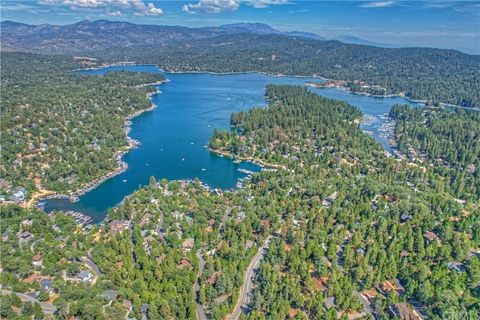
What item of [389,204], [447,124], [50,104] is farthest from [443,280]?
[50,104]

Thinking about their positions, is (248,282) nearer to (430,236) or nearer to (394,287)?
(394,287)

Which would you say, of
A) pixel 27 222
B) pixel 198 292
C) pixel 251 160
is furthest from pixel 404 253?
pixel 27 222

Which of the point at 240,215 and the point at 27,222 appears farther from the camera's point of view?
the point at 240,215

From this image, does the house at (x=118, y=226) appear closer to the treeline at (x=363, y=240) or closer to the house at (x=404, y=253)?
the treeline at (x=363, y=240)

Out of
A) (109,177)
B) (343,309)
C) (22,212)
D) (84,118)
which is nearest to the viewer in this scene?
(343,309)

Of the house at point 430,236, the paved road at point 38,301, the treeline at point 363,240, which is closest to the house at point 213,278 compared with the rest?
the treeline at point 363,240

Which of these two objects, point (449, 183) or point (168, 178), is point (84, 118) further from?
point (449, 183)

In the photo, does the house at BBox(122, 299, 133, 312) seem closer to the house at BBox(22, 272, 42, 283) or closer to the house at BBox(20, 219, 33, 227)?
the house at BBox(22, 272, 42, 283)
